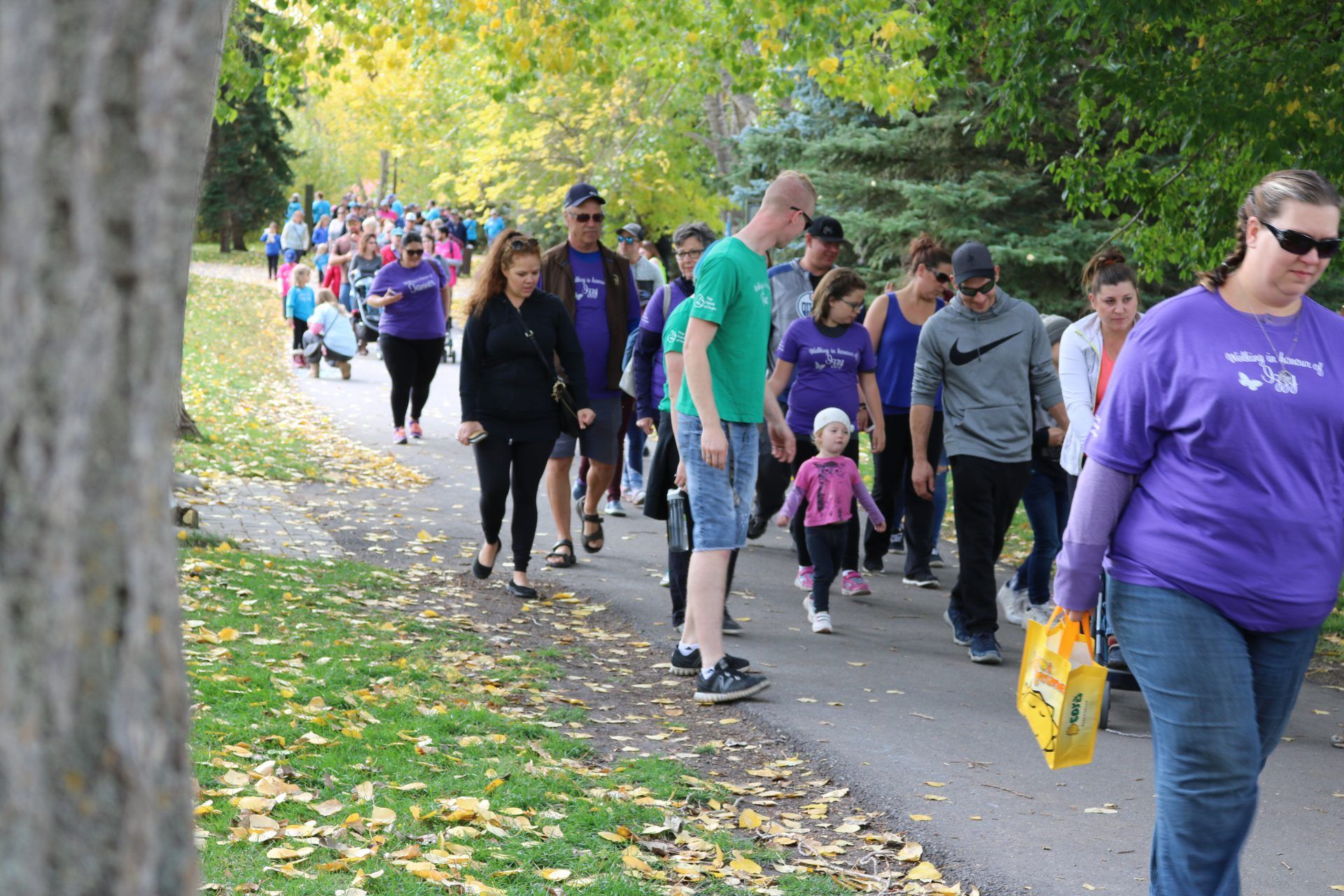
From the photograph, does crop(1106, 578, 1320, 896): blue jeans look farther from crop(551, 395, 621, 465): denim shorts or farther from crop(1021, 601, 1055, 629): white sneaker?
crop(551, 395, 621, 465): denim shorts

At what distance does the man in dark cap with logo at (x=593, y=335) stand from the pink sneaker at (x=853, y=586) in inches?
71.6

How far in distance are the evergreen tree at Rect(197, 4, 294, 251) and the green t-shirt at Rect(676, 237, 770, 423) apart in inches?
1902

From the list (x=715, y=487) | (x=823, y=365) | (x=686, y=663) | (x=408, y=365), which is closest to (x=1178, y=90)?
(x=823, y=365)

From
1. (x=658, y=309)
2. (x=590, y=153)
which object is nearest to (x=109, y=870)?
(x=658, y=309)

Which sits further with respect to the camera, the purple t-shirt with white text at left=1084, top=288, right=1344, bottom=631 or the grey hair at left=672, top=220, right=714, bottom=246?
the grey hair at left=672, top=220, right=714, bottom=246

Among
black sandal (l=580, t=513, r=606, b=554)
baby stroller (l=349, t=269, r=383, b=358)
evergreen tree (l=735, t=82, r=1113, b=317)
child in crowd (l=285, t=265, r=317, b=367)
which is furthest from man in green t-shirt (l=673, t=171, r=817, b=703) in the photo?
child in crowd (l=285, t=265, r=317, b=367)

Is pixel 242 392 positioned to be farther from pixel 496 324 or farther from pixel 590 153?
pixel 590 153

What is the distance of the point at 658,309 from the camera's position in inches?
400

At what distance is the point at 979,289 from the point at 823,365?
6.24 ft

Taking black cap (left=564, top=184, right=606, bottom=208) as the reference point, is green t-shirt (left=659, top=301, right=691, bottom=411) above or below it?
below

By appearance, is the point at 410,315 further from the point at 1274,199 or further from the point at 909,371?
the point at 1274,199

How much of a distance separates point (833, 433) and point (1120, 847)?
3.90m

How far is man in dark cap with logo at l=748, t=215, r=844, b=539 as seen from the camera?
979 cm

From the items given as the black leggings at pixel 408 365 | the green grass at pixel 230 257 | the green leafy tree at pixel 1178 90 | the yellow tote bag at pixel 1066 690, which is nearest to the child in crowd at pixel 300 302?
the black leggings at pixel 408 365
